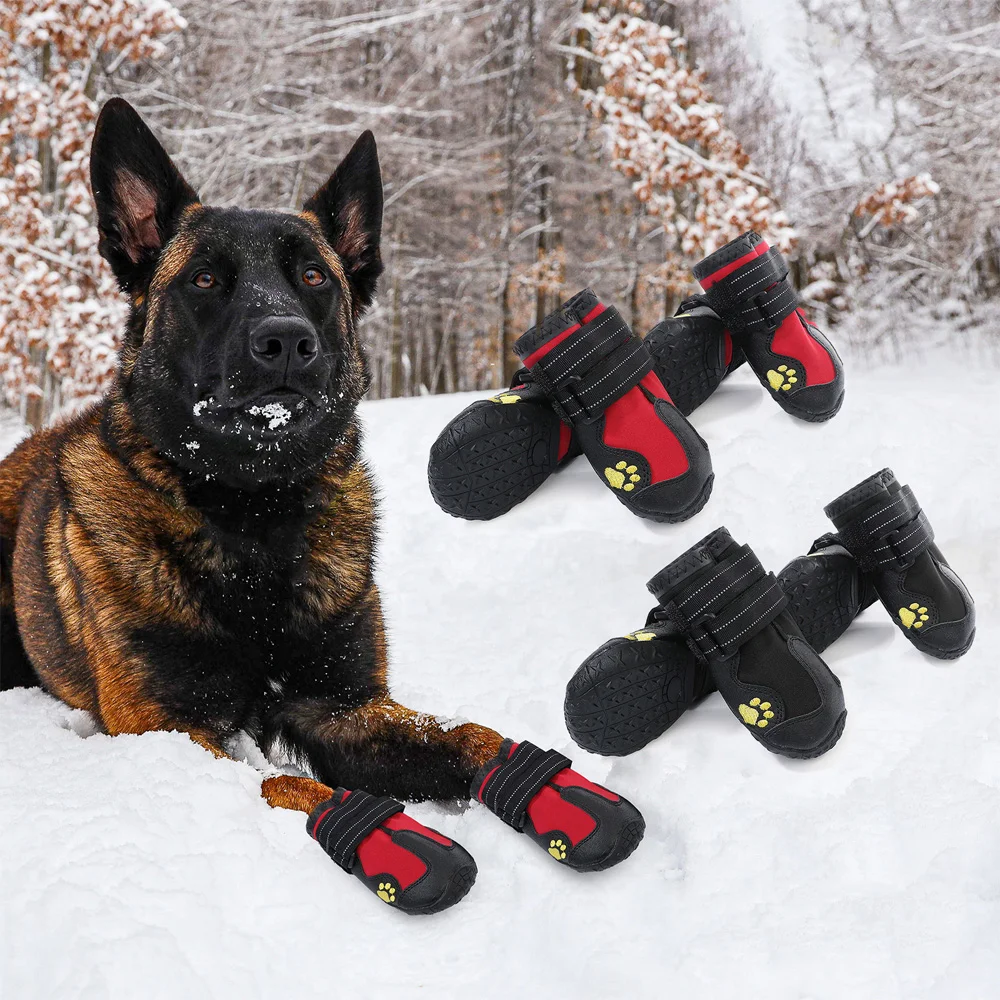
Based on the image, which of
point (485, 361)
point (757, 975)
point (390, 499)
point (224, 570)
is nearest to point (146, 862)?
point (224, 570)

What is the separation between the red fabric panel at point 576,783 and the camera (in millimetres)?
1936

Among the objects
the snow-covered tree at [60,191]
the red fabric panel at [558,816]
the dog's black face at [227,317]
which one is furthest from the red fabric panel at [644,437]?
the snow-covered tree at [60,191]

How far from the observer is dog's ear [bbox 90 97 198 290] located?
261cm

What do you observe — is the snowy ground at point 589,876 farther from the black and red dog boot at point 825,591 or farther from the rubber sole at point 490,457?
the rubber sole at point 490,457

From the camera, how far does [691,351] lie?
269 cm

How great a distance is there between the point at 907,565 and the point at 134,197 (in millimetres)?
2452

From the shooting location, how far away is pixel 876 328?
12.3m

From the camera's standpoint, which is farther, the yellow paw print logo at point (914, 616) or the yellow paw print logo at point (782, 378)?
the yellow paw print logo at point (782, 378)

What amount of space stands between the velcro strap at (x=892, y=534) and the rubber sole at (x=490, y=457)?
88cm

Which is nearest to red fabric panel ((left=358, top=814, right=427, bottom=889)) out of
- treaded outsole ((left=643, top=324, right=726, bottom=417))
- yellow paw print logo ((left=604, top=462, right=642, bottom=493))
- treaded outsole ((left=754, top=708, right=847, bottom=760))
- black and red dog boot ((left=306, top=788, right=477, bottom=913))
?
black and red dog boot ((left=306, top=788, right=477, bottom=913))

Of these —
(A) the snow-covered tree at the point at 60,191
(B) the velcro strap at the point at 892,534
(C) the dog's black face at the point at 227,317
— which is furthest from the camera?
(A) the snow-covered tree at the point at 60,191

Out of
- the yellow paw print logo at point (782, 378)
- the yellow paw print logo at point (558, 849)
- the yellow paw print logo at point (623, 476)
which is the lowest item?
the yellow paw print logo at point (558, 849)

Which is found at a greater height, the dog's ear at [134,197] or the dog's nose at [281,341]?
the dog's ear at [134,197]

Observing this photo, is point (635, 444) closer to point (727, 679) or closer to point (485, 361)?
point (727, 679)
